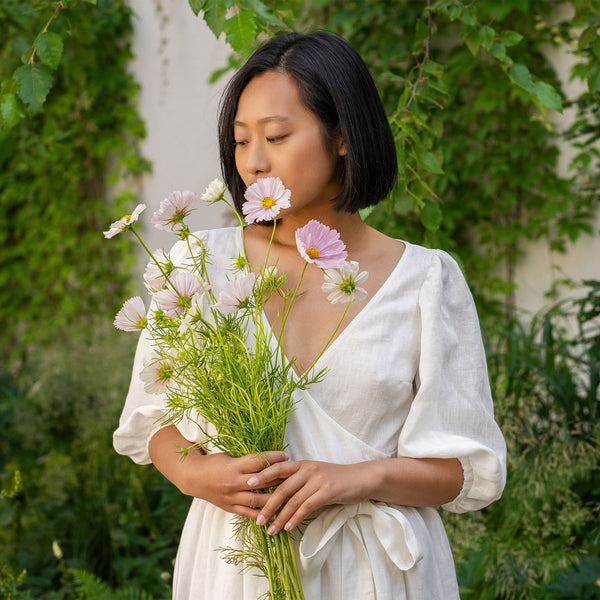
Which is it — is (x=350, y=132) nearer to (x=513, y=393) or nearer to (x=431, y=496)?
(x=431, y=496)

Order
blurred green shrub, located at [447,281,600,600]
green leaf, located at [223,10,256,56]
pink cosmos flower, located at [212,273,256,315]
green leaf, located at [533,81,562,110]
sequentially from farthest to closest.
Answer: blurred green shrub, located at [447,281,600,600], green leaf, located at [533,81,562,110], green leaf, located at [223,10,256,56], pink cosmos flower, located at [212,273,256,315]

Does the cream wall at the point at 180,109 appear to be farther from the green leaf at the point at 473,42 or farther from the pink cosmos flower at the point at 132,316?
the pink cosmos flower at the point at 132,316

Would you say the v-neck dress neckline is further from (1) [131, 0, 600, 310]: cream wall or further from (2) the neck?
(1) [131, 0, 600, 310]: cream wall

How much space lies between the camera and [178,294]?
1125mm

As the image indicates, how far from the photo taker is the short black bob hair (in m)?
1.30

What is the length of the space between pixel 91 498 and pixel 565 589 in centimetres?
178

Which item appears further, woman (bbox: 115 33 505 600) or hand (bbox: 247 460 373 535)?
woman (bbox: 115 33 505 600)

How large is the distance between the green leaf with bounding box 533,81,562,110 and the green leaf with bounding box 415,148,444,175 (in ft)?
0.95

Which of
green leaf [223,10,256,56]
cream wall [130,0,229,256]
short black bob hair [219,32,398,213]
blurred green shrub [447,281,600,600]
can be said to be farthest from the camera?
cream wall [130,0,229,256]

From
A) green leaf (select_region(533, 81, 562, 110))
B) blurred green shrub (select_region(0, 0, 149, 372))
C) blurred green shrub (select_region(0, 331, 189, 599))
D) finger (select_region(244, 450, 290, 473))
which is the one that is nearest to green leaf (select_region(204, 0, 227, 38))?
green leaf (select_region(533, 81, 562, 110))

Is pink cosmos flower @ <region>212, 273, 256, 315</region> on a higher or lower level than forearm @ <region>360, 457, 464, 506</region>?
higher

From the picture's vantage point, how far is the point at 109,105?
4.36 m

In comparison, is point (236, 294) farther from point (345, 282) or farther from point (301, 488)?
point (301, 488)

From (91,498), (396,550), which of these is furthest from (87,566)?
(396,550)
